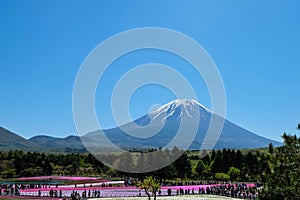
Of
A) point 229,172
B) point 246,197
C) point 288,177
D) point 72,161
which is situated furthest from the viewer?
point 72,161

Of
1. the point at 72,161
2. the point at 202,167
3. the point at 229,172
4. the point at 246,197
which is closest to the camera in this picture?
the point at 246,197

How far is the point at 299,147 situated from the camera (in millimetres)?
14922

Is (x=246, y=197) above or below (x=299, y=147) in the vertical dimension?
below

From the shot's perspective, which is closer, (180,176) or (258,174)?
(258,174)

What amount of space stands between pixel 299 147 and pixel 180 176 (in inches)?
2451

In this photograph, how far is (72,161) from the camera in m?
92.3

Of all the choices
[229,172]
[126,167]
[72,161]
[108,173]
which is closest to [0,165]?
[72,161]

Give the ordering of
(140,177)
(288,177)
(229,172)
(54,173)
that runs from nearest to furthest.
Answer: (288,177)
(140,177)
(229,172)
(54,173)

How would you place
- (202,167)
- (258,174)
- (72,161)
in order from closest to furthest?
(258,174), (202,167), (72,161)

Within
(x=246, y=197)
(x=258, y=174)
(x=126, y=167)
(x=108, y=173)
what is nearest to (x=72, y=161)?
(x=108, y=173)

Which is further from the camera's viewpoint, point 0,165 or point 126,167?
point 0,165

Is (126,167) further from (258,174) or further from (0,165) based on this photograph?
(258,174)

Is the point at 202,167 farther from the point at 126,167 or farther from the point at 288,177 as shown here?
the point at 288,177

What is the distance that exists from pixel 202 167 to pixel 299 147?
64970mm
